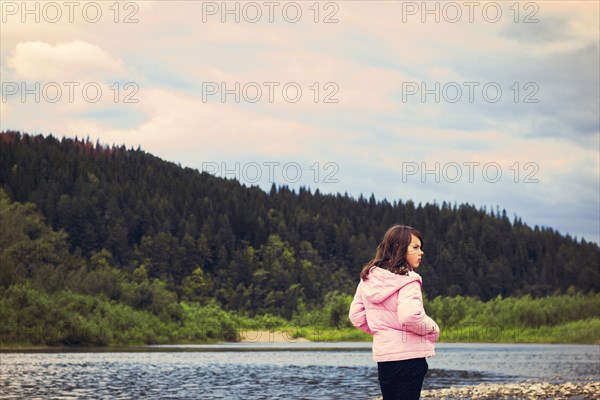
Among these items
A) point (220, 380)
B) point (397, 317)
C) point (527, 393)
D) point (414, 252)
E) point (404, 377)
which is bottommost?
point (220, 380)

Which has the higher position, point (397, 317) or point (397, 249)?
point (397, 249)

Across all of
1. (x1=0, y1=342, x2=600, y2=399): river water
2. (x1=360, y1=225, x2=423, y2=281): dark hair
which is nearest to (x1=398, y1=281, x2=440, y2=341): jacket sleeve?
(x1=360, y1=225, x2=423, y2=281): dark hair

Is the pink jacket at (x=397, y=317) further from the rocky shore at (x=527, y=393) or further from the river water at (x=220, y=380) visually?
the river water at (x=220, y=380)

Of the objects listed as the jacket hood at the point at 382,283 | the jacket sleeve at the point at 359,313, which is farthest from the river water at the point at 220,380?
the jacket hood at the point at 382,283

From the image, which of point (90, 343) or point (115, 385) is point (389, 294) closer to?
point (115, 385)

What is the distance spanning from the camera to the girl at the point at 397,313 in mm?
9562

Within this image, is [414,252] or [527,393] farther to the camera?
[527,393]

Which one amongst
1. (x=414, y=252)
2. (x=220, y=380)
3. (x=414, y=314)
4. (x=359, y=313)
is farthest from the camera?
(x=220, y=380)

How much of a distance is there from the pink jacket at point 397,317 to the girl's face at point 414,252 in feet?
0.40

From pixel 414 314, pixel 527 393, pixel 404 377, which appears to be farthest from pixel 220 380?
pixel 414 314

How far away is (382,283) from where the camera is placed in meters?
9.62

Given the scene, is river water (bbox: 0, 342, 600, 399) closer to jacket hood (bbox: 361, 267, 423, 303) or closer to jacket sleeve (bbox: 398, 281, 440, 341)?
jacket hood (bbox: 361, 267, 423, 303)

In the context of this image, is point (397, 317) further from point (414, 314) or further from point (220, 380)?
point (220, 380)

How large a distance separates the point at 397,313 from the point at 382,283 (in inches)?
12.7
